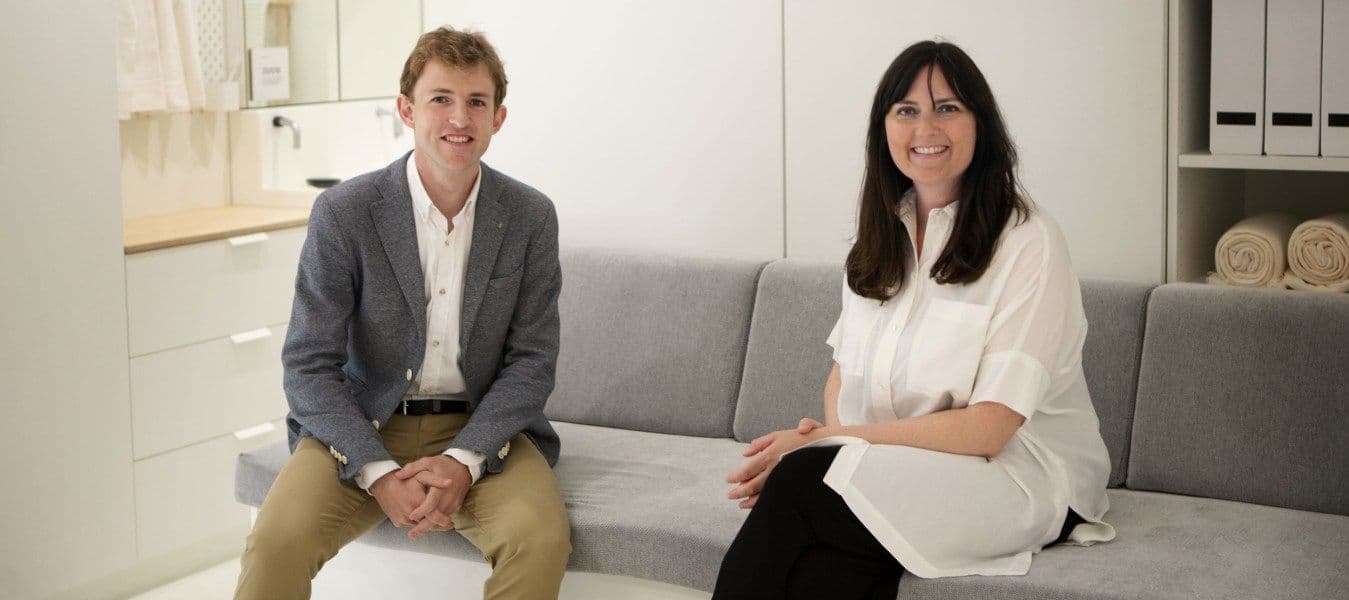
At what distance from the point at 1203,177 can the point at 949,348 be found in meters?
0.79

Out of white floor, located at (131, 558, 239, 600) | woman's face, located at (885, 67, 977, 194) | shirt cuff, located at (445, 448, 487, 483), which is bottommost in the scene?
white floor, located at (131, 558, 239, 600)

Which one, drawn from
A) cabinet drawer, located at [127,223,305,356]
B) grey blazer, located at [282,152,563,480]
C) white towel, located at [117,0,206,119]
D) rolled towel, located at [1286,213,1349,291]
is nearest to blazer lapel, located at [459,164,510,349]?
grey blazer, located at [282,152,563,480]

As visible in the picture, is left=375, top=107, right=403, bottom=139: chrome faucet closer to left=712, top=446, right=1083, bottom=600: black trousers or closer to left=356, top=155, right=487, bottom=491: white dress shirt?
left=356, top=155, right=487, bottom=491: white dress shirt

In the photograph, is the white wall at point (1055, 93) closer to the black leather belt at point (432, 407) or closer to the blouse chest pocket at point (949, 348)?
the blouse chest pocket at point (949, 348)

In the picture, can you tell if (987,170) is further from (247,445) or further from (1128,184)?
(247,445)

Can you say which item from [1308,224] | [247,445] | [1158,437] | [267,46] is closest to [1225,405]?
[1158,437]

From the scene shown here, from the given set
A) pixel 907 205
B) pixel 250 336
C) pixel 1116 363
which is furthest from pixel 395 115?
pixel 1116 363

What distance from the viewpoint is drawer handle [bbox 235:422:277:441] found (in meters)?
3.84

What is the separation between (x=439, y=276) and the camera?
2695mm

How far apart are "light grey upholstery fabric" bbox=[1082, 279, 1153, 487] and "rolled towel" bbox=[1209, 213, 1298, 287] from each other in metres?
0.15

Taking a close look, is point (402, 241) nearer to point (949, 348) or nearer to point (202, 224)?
point (949, 348)

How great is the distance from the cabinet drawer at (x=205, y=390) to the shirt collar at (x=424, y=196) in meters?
1.14

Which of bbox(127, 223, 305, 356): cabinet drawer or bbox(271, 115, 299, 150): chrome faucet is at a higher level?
bbox(271, 115, 299, 150): chrome faucet

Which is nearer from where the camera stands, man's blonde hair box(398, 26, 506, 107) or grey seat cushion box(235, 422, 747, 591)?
grey seat cushion box(235, 422, 747, 591)
